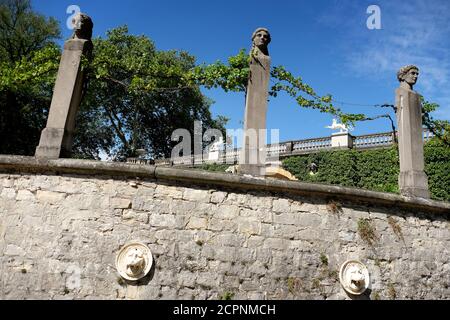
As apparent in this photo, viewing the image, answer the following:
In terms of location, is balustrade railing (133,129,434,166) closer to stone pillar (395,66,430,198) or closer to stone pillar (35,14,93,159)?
stone pillar (395,66,430,198)

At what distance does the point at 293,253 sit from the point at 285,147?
60.1 ft

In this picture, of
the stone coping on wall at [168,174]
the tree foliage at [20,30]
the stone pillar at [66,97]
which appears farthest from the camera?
the tree foliage at [20,30]

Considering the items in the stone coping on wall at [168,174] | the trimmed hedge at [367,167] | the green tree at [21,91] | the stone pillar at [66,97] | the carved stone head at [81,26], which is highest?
the green tree at [21,91]

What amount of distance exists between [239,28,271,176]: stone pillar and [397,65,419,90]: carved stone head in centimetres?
279

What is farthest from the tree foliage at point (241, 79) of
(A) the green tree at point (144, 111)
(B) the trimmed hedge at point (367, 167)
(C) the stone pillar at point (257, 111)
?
(A) the green tree at point (144, 111)

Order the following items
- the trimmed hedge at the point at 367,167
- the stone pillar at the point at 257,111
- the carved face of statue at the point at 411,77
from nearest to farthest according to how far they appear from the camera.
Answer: the stone pillar at the point at 257,111
the carved face of statue at the point at 411,77
the trimmed hedge at the point at 367,167

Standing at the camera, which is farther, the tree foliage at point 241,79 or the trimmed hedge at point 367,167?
the trimmed hedge at point 367,167

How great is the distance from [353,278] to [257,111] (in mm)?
2885

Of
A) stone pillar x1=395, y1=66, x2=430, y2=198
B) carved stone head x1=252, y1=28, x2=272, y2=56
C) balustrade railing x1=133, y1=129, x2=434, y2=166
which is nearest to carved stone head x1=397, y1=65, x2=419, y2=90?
stone pillar x1=395, y1=66, x2=430, y2=198

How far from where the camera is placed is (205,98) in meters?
31.3

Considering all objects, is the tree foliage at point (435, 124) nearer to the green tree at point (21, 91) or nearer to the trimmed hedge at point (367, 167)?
the trimmed hedge at point (367, 167)

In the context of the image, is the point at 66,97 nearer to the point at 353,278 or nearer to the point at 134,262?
the point at 134,262

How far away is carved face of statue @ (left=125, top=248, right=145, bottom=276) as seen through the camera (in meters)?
4.88

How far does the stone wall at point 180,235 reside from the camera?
16.2ft
